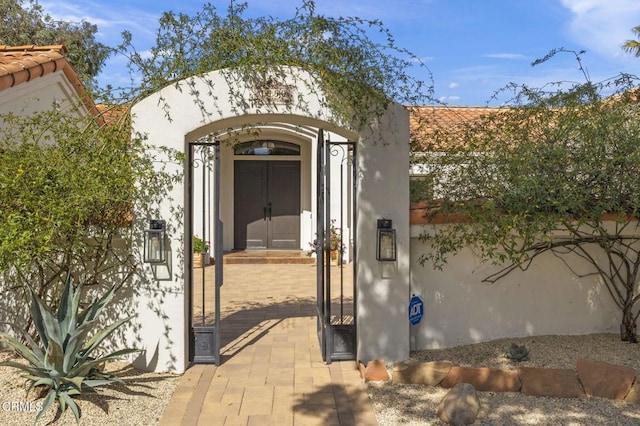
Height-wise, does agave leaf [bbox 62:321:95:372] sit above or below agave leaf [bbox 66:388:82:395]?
above

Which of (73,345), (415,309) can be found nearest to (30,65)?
(73,345)

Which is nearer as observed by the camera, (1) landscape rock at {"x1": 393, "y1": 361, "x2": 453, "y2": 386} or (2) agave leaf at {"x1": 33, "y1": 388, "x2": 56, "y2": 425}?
(2) agave leaf at {"x1": 33, "y1": 388, "x2": 56, "y2": 425}

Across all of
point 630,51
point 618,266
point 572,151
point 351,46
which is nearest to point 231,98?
point 351,46

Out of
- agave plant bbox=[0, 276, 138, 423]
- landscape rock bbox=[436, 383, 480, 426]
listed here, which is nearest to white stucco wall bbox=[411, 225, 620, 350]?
landscape rock bbox=[436, 383, 480, 426]

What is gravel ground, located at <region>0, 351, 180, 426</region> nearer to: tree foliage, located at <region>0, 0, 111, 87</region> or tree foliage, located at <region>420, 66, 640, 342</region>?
tree foliage, located at <region>420, 66, 640, 342</region>

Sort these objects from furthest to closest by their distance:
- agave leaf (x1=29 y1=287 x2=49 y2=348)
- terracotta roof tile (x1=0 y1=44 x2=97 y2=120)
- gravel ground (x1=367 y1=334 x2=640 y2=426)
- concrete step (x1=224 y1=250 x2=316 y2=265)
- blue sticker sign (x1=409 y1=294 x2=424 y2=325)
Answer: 1. concrete step (x1=224 y1=250 x2=316 y2=265)
2. terracotta roof tile (x1=0 y1=44 x2=97 y2=120)
3. blue sticker sign (x1=409 y1=294 x2=424 y2=325)
4. agave leaf (x1=29 y1=287 x2=49 y2=348)
5. gravel ground (x1=367 y1=334 x2=640 y2=426)

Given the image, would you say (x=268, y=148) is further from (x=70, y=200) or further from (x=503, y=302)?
(x=70, y=200)

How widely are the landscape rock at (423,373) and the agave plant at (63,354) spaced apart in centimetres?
249

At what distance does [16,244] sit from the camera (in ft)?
13.2

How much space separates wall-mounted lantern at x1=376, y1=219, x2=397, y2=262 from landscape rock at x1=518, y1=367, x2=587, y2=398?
1595 millimetres

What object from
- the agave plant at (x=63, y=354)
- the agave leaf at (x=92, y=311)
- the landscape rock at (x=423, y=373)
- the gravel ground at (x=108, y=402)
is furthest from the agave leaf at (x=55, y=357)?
the landscape rock at (x=423, y=373)

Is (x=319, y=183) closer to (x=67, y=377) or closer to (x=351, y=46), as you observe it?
(x=351, y=46)

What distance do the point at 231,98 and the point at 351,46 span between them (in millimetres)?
1282

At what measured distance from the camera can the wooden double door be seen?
587 inches
